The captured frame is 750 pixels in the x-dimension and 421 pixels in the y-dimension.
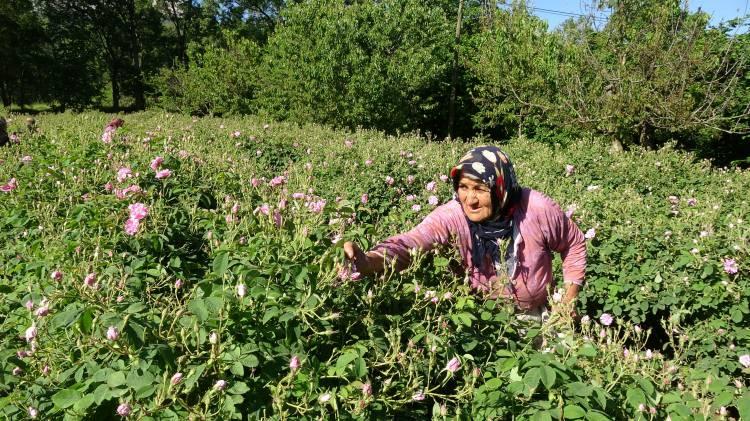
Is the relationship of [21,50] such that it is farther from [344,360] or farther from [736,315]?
[736,315]

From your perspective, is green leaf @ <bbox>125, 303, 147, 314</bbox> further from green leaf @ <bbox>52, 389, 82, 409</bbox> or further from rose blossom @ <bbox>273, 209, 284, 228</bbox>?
rose blossom @ <bbox>273, 209, 284, 228</bbox>

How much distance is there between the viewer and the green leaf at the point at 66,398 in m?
1.18

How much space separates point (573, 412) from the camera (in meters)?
1.21

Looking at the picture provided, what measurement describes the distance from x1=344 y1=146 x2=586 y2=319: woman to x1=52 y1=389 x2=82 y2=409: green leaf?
117 cm

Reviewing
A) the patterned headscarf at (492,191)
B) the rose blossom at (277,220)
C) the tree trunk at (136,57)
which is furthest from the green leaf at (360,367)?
the tree trunk at (136,57)

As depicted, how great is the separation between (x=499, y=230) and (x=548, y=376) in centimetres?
100

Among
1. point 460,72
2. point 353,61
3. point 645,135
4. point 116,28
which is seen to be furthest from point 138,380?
point 116,28

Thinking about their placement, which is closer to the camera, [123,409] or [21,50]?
[123,409]

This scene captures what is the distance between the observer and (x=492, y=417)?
1.33 m

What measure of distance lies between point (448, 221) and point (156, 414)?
140 cm

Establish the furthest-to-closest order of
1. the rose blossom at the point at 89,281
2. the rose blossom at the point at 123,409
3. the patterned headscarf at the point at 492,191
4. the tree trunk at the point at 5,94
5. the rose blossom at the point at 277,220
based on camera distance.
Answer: the tree trunk at the point at 5,94 < the patterned headscarf at the point at 492,191 < the rose blossom at the point at 277,220 < the rose blossom at the point at 89,281 < the rose blossom at the point at 123,409

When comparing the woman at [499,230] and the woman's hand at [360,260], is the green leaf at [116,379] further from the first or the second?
the woman at [499,230]

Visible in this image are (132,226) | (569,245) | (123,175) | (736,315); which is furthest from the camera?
(736,315)

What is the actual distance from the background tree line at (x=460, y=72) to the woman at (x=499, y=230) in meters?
8.63
